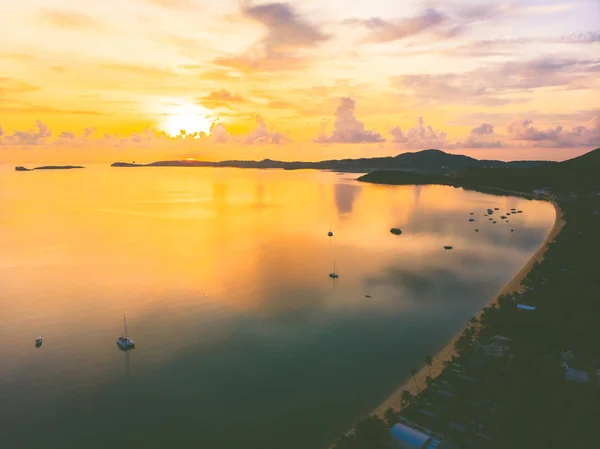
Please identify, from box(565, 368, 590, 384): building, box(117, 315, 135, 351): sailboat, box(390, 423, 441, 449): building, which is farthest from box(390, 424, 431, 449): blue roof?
box(117, 315, 135, 351): sailboat

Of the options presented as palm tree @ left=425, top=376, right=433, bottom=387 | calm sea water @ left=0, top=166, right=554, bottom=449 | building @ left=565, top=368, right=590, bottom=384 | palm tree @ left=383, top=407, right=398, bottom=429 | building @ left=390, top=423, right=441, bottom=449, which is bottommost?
calm sea water @ left=0, top=166, right=554, bottom=449

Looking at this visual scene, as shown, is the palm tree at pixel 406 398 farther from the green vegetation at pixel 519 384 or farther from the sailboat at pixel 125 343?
the sailboat at pixel 125 343

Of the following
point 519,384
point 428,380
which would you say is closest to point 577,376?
point 519,384

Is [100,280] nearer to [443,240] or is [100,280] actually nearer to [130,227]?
[130,227]

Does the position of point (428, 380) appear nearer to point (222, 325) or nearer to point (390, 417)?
point (390, 417)

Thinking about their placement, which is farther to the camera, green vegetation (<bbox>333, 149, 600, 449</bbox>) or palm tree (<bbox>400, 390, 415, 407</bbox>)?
palm tree (<bbox>400, 390, 415, 407</bbox>)

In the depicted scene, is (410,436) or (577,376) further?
(577,376)

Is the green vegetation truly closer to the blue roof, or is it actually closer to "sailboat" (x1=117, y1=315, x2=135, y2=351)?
the blue roof

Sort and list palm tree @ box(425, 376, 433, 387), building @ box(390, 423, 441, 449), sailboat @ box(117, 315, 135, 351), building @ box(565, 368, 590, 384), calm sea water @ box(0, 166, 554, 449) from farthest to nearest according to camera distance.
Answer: sailboat @ box(117, 315, 135, 351) → palm tree @ box(425, 376, 433, 387) → building @ box(565, 368, 590, 384) → calm sea water @ box(0, 166, 554, 449) → building @ box(390, 423, 441, 449)
